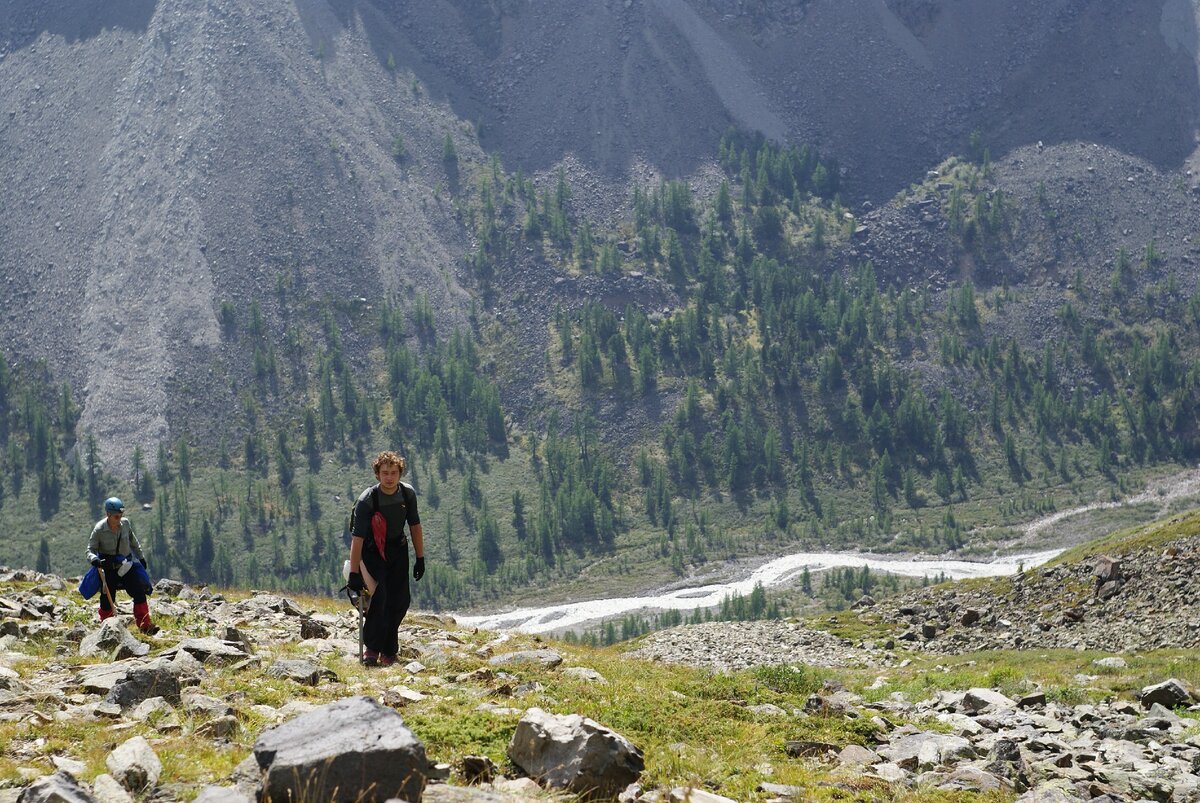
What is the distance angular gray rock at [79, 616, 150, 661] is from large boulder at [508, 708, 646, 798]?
348 inches

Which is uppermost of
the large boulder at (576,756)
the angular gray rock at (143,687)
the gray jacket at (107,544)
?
the gray jacket at (107,544)

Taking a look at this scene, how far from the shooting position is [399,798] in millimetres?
10945

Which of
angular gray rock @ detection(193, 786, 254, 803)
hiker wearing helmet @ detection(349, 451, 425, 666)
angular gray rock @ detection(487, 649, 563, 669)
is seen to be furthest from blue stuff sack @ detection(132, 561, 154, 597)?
angular gray rock @ detection(193, 786, 254, 803)

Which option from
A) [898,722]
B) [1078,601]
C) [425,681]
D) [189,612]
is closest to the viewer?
[425,681]

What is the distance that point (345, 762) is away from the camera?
10977 mm

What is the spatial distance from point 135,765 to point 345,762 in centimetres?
261

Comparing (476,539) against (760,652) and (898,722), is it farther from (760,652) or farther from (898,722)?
(898,722)

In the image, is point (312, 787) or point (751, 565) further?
point (751, 565)

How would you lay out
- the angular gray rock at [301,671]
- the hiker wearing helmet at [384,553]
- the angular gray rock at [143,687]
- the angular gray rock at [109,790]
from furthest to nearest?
1. the hiker wearing helmet at [384,553]
2. the angular gray rock at [301,671]
3. the angular gray rock at [143,687]
4. the angular gray rock at [109,790]

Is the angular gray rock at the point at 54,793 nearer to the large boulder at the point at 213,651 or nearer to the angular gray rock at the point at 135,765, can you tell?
the angular gray rock at the point at 135,765

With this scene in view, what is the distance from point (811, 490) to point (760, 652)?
144414 millimetres

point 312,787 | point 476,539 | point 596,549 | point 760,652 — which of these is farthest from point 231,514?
point 312,787

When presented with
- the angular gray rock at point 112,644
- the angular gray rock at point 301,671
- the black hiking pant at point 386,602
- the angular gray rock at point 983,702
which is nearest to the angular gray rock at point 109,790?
the angular gray rock at point 301,671

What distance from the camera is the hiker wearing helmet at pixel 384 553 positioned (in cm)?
1906
